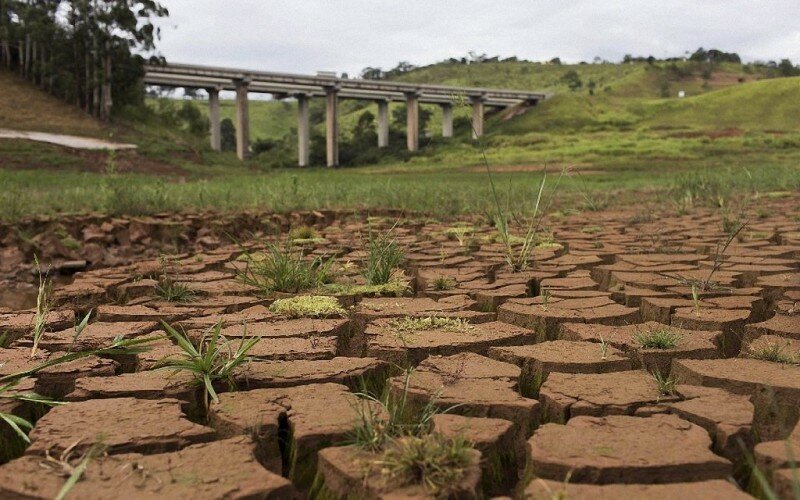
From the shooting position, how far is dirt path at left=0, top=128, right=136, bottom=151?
69.4 ft

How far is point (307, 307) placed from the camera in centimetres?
283

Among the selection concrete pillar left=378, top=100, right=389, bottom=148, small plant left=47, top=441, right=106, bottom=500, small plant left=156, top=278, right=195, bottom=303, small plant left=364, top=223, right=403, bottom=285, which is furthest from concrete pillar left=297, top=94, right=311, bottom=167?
small plant left=47, top=441, right=106, bottom=500

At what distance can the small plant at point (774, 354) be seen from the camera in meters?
2.01

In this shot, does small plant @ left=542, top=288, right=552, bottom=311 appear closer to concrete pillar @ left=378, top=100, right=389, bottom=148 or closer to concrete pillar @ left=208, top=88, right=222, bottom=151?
concrete pillar @ left=208, top=88, right=222, bottom=151

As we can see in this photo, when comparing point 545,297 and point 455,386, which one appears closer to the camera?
point 455,386

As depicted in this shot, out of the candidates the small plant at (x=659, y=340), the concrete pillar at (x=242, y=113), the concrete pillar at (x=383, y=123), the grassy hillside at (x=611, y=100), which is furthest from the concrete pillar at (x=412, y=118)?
the small plant at (x=659, y=340)

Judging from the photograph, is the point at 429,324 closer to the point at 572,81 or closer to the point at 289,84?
the point at 289,84

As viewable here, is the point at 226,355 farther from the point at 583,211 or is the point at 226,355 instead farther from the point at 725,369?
the point at 583,211

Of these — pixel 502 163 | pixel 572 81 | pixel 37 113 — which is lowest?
pixel 502 163

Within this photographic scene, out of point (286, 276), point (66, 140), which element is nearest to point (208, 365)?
point (286, 276)

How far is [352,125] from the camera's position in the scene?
62000 millimetres

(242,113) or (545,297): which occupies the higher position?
(242,113)

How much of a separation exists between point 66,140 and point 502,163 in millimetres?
15537

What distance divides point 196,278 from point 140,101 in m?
31.6
